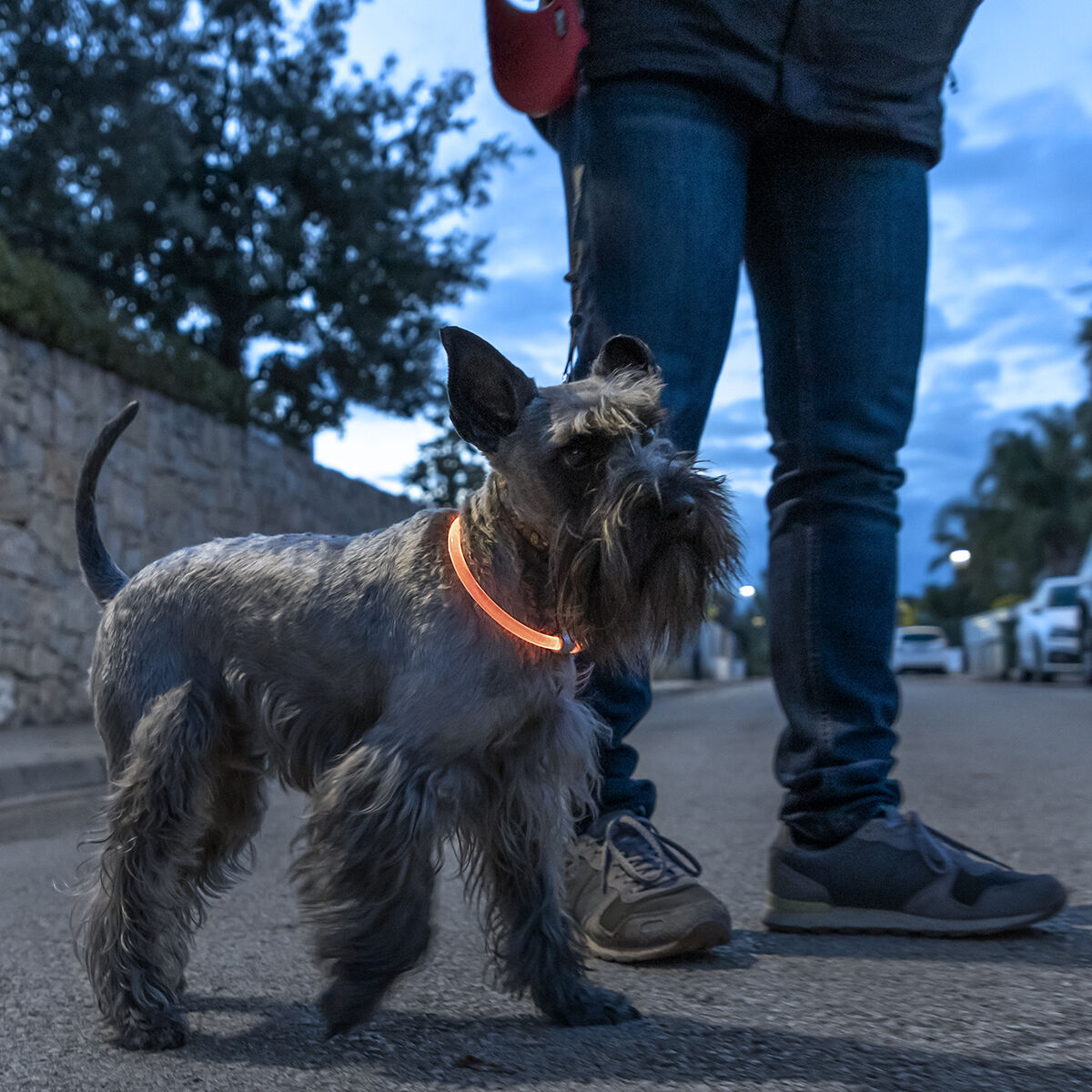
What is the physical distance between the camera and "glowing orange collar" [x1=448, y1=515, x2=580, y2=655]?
7.02ft

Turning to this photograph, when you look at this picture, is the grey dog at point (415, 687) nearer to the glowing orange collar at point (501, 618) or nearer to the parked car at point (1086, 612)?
the glowing orange collar at point (501, 618)

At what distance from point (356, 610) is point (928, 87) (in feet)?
6.60

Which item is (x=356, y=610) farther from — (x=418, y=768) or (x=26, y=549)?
(x=26, y=549)

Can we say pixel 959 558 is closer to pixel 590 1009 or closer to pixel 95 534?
pixel 95 534

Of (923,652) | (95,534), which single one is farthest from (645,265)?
(923,652)

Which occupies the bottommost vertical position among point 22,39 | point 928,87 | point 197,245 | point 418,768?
point 418,768

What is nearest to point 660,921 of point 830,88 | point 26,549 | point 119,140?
point 830,88

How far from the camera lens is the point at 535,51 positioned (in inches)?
112

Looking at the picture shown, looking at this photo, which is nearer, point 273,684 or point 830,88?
point 273,684

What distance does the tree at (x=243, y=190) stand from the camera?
13.7m

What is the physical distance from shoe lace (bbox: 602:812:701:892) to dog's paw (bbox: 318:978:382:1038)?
0.78m

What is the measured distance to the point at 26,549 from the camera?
955cm

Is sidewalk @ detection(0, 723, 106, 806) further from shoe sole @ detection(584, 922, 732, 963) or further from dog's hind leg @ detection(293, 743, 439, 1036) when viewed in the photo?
dog's hind leg @ detection(293, 743, 439, 1036)

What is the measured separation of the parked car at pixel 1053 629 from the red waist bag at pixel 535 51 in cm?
1993
